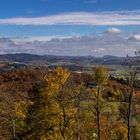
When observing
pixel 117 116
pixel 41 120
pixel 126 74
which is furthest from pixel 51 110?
pixel 117 116

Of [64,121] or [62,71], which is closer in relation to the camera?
[64,121]

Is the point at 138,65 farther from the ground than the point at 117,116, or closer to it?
farther from the ground

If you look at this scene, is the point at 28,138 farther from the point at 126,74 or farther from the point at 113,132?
the point at 113,132

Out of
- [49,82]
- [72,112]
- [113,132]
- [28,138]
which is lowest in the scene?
[113,132]

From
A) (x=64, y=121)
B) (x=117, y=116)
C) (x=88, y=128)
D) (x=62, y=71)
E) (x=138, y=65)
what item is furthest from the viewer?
(x=117, y=116)

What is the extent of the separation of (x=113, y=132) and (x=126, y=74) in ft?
230

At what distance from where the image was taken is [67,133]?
193ft

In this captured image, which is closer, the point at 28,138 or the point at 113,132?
the point at 28,138

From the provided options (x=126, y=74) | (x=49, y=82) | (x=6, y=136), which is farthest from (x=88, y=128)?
(x=126, y=74)

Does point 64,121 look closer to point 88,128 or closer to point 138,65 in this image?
point 138,65

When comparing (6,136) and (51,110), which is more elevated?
(51,110)

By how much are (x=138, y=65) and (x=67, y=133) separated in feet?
59.5

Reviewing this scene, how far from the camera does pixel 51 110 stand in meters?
58.8

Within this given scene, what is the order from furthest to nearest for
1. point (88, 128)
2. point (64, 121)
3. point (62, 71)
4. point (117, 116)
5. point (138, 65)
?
point (117, 116)
point (88, 128)
point (62, 71)
point (64, 121)
point (138, 65)
